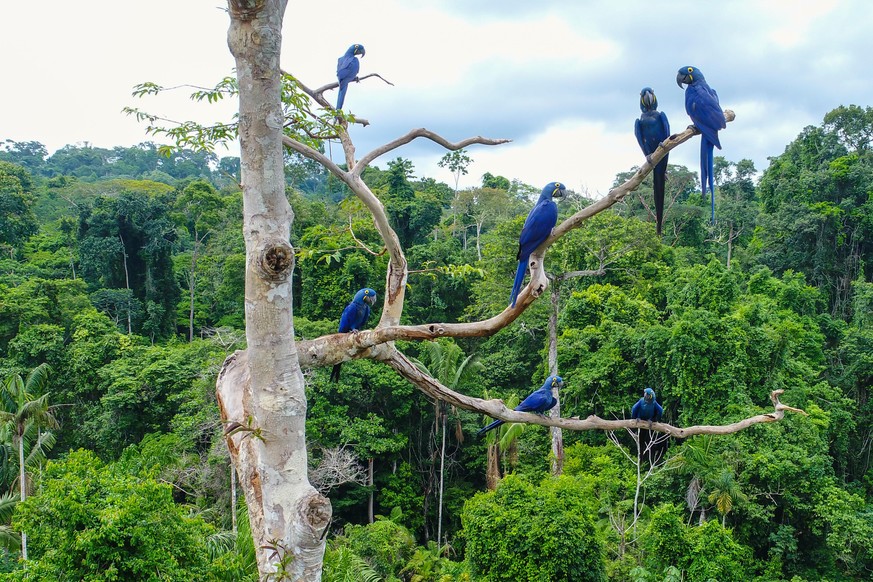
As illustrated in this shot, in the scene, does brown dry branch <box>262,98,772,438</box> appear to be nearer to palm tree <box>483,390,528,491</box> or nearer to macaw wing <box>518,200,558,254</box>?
macaw wing <box>518,200,558,254</box>

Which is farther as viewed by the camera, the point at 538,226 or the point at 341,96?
the point at 341,96

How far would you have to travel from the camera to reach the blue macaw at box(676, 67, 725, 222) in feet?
11.6

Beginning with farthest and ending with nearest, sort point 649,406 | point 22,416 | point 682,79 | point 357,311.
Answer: point 22,416 → point 649,406 → point 357,311 → point 682,79

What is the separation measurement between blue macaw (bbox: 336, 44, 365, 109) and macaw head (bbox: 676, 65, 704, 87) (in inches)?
82.8

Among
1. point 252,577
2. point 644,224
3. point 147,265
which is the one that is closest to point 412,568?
point 252,577

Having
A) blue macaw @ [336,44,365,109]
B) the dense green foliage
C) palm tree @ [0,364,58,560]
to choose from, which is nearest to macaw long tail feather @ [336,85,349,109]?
blue macaw @ [336,44,365,109]

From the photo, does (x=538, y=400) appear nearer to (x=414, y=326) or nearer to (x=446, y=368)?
(x=414, y=326)

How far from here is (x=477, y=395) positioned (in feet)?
48.6

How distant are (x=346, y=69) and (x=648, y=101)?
2002 mm

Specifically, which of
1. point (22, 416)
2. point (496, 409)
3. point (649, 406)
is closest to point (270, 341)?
point (496, 409)

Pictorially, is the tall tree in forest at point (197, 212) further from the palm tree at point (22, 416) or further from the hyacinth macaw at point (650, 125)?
the hyacinth macaw at point (650, 125)

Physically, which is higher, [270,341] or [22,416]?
[270,341]

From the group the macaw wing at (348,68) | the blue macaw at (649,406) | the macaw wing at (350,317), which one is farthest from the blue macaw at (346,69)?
the blue macaw at (649,406)

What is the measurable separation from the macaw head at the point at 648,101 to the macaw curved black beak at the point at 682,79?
161 millimetres
